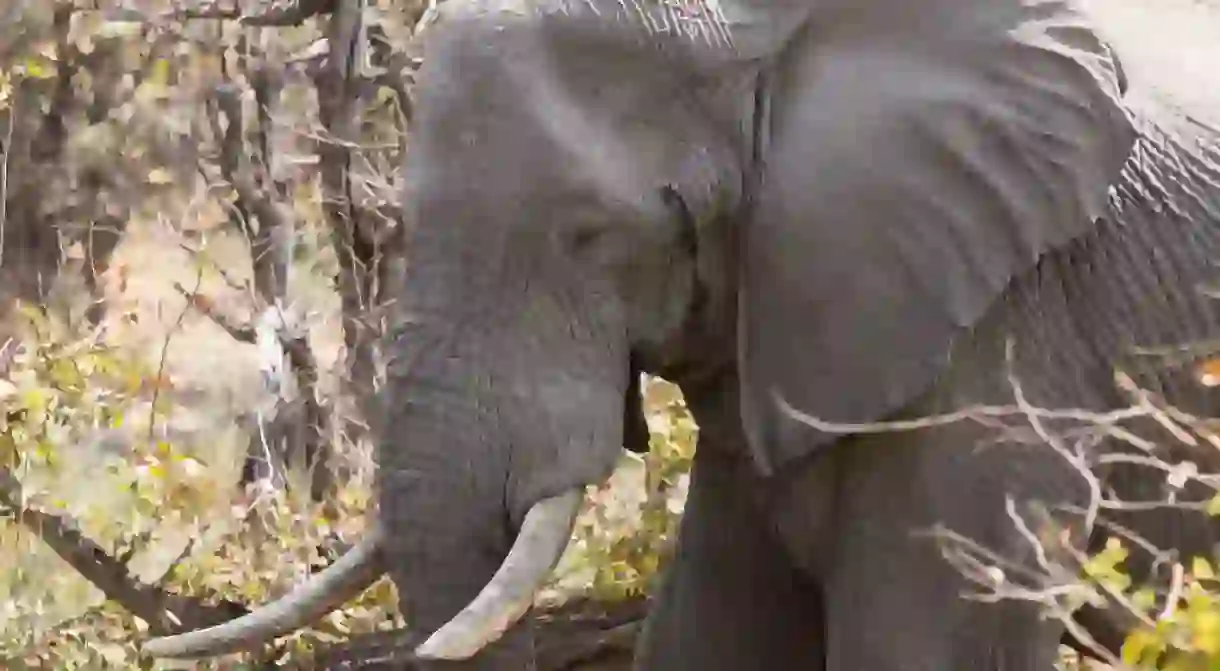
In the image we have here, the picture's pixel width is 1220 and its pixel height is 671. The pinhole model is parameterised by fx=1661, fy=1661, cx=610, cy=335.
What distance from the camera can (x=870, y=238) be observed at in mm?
1629

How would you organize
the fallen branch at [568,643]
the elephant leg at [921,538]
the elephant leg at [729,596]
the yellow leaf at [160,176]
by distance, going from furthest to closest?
1. the yellow leaf at [160,176]
2. the fallen branch at [568,643]
3. the elephant leg at [729,596]
4. the elephant leg at [921,538]

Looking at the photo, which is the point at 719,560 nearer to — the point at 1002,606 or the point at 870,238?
the point at 1002,606

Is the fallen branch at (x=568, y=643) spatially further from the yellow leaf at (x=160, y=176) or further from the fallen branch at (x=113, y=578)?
the yellow leaf at (x=160, y=176)

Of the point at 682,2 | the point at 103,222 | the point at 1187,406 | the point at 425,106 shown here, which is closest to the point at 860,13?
the point at 682,2

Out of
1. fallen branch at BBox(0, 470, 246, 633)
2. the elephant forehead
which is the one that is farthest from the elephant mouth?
fallen branch at BBox(0, 470, 246, 633)

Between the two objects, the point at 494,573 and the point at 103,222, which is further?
the point at 103,222

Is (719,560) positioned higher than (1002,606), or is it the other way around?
(1002,606)

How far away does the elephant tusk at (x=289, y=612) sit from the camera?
1.63m

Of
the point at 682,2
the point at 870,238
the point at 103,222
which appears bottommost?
the point at 103,222

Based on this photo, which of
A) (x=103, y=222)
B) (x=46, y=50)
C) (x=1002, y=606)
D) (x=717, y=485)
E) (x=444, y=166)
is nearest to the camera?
(x=444, y=166)

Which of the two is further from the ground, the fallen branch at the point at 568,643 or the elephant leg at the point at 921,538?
the elephant leg at the point at 921,538

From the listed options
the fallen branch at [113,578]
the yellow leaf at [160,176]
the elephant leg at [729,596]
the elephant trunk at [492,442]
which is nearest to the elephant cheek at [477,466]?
the elephant trunk at [492,442]

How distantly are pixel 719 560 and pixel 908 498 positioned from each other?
481 mm

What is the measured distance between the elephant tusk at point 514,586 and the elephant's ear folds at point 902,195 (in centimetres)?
27
